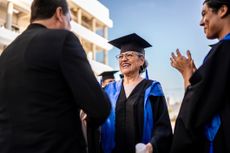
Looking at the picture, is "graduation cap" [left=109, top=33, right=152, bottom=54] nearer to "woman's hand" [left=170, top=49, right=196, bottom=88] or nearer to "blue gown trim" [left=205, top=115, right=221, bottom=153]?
"woman's hand" [left=170, top=49, right=196, bottom=88]

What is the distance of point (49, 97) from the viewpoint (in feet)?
7.16

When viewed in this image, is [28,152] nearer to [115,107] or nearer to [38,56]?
[38,56]

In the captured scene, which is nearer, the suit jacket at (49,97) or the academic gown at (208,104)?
the suit jacket at (49,97)

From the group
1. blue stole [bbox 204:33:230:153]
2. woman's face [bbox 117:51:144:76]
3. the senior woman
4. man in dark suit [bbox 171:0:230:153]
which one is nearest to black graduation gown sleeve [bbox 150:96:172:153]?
the senior woman

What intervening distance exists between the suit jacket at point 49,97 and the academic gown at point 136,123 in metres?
1.53

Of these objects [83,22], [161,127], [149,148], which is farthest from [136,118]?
[83,22]

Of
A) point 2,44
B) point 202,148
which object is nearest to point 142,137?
point 202,148

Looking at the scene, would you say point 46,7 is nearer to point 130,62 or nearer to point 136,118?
point 136,118

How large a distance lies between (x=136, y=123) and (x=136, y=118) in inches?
2.1

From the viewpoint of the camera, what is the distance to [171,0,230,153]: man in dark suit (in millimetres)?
2451

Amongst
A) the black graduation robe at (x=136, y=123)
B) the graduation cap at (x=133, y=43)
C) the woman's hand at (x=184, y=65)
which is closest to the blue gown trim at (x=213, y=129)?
the woman's hand at (x=184, y=65)

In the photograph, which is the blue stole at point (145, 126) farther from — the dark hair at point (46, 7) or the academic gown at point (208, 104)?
the dark hair at point (46, 7)

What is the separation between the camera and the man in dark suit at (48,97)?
216cm

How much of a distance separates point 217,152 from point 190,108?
34 cm
